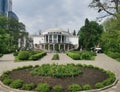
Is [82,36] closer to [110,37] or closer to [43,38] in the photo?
[43,38]

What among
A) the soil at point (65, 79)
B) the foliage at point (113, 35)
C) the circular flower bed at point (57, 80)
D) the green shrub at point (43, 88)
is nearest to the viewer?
the green shrub at point (43, 88)

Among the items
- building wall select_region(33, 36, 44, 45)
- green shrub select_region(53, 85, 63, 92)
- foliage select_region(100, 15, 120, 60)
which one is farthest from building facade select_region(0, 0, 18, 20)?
green shrub select_region(53, 85, 63, 92)

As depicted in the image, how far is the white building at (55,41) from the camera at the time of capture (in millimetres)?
84637

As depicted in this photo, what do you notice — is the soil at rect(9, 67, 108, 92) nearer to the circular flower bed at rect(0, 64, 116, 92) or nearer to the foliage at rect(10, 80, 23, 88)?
the circular flower bed at rect(0, 64, 116, 92)

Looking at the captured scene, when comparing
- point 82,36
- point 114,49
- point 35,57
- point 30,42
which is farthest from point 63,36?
point 35,57

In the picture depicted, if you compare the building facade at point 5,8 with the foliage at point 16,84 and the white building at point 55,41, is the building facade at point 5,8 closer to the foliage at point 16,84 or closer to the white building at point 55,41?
the white building at point 55,41

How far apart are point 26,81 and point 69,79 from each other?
2425 millimetres

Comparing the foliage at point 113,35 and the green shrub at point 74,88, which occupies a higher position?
the foliage at point 113,35

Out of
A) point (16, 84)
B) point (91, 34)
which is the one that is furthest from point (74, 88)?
point (91, 34)

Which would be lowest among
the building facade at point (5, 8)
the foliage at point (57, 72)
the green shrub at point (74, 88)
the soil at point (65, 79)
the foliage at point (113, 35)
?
the green shrub at point (74, 88)

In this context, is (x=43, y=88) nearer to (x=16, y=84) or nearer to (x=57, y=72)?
(x=16, y=84)

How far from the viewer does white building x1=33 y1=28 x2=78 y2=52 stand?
84637mm

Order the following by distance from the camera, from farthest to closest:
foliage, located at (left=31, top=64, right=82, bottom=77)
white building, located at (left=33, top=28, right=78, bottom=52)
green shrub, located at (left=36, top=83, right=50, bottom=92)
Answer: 1. white building, located at (left=33, top=28, right=78, bottom=52)
2. foliage, located at (left=31, top=64, right=82, bottom=77)
3. green shrub, located at (left=36, top=83, right=50, bottom=92)

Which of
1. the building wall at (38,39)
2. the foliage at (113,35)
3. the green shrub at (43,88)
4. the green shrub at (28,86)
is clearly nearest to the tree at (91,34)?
the building wall at (38,39)
